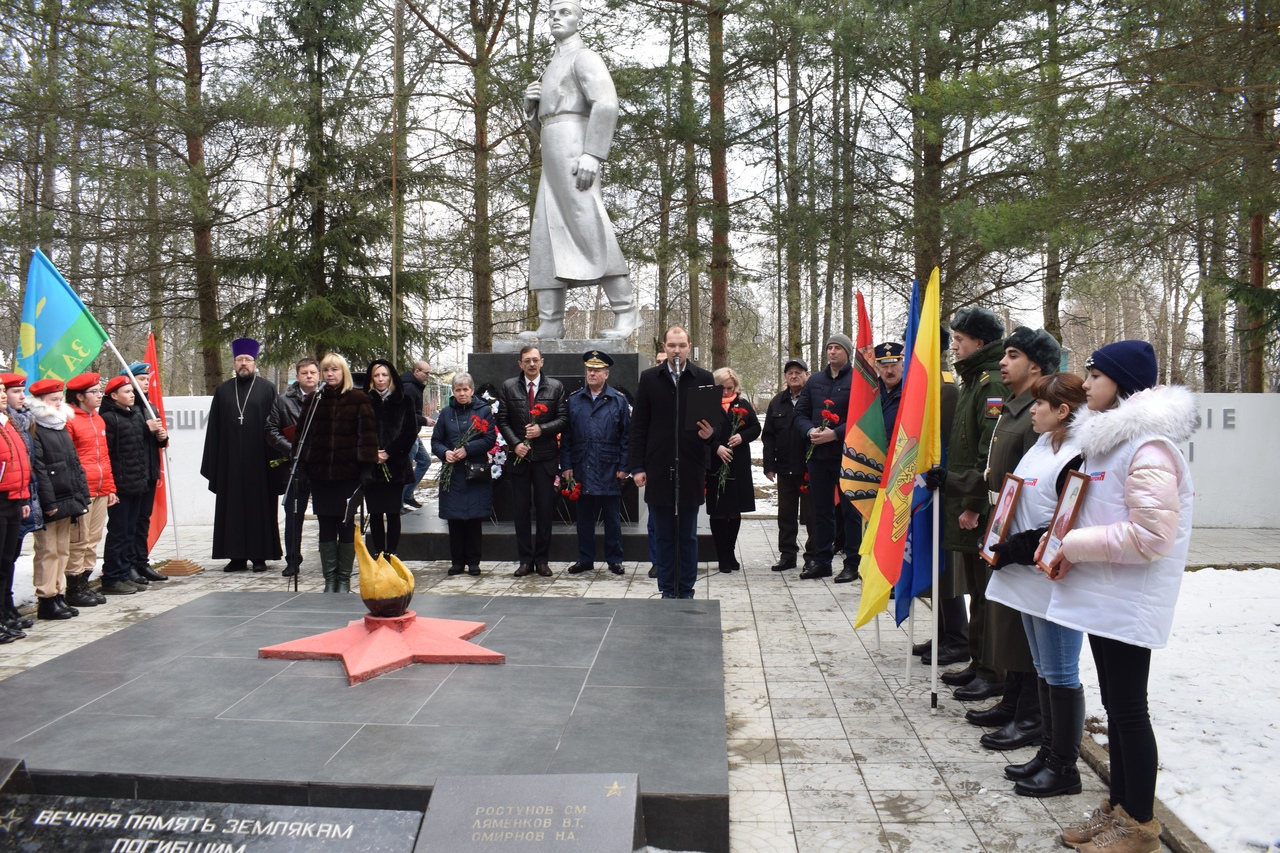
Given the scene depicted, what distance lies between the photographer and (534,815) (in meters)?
2.79

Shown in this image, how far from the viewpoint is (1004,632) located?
4016 mm

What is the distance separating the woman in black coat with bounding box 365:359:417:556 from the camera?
7.14 m

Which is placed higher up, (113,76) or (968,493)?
(113,76)

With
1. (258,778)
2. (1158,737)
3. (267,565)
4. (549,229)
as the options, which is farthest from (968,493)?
(267,565)

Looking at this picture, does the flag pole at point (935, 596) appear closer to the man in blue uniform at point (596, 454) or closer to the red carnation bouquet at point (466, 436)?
the man in blue uniform at point (596, 454)

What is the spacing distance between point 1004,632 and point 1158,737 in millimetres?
766

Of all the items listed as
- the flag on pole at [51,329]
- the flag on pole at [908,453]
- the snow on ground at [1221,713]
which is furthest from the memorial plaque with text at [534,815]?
the flag on pole at [51,329]

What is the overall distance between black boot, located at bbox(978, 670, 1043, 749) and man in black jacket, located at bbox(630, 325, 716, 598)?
8.33 feet

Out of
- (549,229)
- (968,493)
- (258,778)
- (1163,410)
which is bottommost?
(258,778)

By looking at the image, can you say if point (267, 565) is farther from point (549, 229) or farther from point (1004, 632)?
point (1004, 632)

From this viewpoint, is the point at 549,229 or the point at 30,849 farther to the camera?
the point at 549,229

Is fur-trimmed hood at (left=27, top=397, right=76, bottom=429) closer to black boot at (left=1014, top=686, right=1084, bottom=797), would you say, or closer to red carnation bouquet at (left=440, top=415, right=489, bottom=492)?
red carnation bouquet at (left=440, top=415, right=489, bottom=492)

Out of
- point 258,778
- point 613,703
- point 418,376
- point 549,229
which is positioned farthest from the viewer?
point 418,376

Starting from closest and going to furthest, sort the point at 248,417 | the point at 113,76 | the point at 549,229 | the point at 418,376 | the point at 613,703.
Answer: the point at 613,703
the point at 248,417
the point at 549,229
the point at 418,376
the point at 113,76
